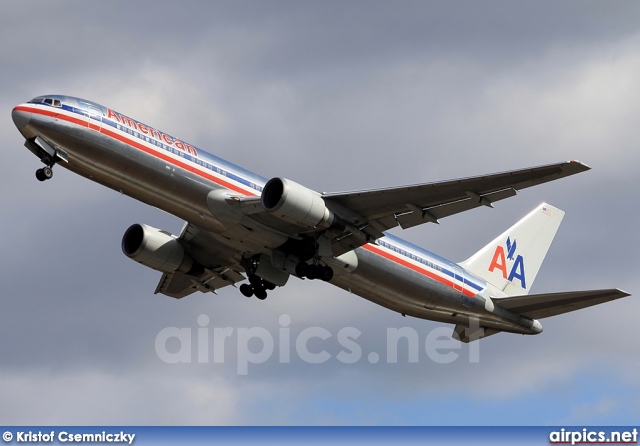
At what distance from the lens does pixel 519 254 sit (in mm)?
56094

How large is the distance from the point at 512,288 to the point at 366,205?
14237mm

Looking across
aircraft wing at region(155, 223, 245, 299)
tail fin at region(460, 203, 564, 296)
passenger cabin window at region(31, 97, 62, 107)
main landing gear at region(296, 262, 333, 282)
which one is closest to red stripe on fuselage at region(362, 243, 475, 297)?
main landing gear at region(296, 262, 333, 282)

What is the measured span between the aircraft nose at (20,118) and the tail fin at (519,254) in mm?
22494

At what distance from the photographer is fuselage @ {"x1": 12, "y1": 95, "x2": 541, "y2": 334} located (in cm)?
4084

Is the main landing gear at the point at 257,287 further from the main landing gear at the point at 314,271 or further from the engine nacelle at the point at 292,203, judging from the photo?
the engine nacelle at the point at 292,203

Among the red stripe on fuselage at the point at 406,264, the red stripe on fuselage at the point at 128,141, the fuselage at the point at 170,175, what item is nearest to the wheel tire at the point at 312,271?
the fuselage at the point at 170,175

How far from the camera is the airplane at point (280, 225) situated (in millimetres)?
40969

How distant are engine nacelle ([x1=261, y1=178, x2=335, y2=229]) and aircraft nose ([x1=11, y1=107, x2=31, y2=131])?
30.3 ft

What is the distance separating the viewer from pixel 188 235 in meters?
49.2

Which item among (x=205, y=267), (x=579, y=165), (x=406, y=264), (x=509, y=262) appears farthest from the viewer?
(x=509, y=262)

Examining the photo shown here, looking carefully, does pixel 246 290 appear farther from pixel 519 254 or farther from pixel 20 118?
pixel 519 254

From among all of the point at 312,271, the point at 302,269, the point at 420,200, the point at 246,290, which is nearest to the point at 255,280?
the point at 246,290

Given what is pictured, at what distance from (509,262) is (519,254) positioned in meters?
1.19

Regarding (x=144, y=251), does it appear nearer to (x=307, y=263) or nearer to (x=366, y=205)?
(x=307, y=263)
